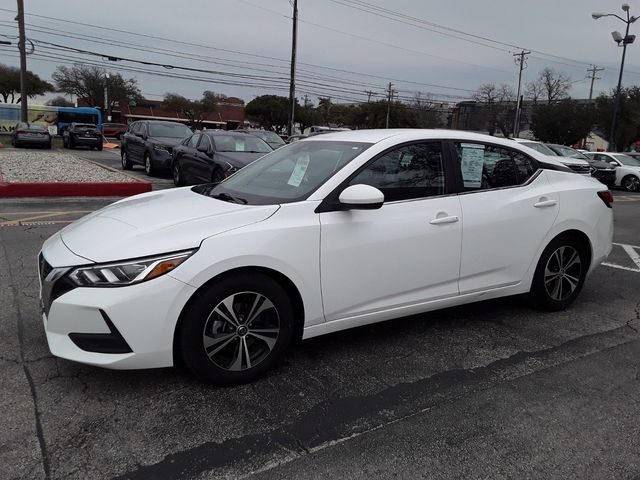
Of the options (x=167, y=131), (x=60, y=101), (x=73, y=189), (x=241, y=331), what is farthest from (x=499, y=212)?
(x=60, y=101)

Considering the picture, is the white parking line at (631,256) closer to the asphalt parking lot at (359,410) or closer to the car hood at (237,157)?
the asphalt parking lot at (359,410)

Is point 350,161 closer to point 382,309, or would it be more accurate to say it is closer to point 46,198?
point 382,309

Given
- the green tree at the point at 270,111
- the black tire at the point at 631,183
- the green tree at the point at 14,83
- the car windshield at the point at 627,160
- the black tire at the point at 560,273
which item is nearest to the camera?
the black tire at the point at 560,273

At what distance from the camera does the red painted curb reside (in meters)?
10.4

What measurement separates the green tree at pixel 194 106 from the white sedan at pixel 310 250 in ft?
258

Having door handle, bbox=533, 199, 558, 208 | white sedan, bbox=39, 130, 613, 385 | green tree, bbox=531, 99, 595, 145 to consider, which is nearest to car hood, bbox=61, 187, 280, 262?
white sedan, bbox=39, 130, 613, 385

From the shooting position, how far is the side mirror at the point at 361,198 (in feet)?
10.9

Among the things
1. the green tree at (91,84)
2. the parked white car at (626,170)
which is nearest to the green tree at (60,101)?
the green tree at (91,84)

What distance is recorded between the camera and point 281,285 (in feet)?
10.9

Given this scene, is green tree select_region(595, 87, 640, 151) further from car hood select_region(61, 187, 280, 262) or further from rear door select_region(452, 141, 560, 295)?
car hood select_region(61, 187, 280, 262)

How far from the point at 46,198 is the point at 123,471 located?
376 inches

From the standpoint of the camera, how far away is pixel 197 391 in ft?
10.5

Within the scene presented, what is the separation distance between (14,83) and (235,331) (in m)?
73.7

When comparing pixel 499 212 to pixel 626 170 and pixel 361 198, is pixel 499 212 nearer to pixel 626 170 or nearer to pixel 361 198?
pixel 361 198
